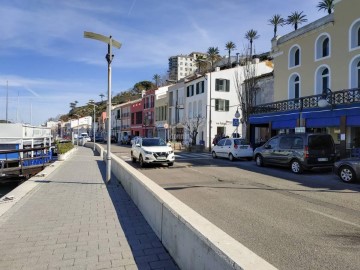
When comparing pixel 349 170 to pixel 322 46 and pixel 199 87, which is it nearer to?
pixel 322 46

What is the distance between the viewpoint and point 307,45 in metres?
25.6

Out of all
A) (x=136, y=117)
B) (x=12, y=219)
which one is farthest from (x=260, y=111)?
(x=136, y=117)

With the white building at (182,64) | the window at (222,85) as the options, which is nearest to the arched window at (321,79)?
the window at (222,85)

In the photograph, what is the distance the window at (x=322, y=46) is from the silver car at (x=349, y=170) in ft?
43.0

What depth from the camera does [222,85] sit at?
45.0 meters

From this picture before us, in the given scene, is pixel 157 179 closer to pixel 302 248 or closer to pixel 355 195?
pixel 355 195

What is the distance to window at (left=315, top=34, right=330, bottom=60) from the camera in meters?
24.1

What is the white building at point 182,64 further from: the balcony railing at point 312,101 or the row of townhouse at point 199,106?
the balcony railing at point 312,101

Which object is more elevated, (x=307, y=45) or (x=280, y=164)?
(x=307, y=45)

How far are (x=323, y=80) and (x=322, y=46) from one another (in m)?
2.44

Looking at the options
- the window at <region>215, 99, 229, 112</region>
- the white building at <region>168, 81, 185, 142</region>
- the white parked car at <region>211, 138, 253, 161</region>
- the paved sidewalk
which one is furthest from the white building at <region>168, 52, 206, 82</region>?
the paved sidewalk

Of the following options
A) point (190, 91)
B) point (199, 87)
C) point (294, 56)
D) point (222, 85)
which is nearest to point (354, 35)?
point (294, 56)

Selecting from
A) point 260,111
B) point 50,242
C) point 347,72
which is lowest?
point 50,242

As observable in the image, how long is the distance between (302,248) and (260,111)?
2305cm
